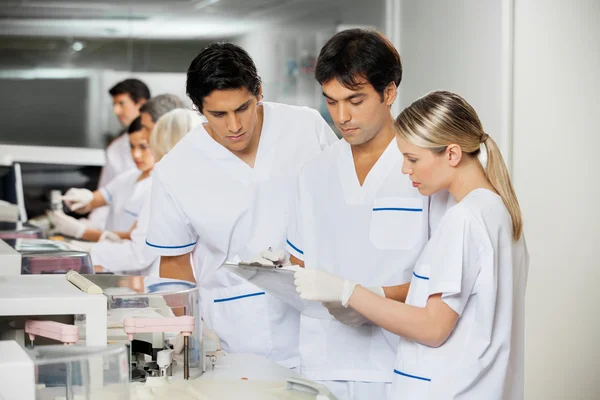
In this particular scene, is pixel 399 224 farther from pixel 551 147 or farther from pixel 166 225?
pixel 551 147

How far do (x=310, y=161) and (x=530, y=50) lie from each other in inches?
48.1

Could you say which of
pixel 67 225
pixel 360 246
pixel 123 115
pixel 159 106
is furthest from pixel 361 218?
pixel 123 115

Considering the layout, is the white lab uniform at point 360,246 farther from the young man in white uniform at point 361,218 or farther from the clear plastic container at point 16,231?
the clear plastic container at point 16,231

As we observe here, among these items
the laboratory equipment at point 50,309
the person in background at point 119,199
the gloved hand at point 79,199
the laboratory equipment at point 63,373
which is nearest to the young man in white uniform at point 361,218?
the laboratory equipment at point 50,309

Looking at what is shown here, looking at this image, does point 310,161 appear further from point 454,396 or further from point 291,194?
point 454,396

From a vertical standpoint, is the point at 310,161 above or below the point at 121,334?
above

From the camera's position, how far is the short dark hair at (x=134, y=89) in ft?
15.9

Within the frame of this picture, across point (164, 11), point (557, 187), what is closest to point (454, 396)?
point (557, 187)

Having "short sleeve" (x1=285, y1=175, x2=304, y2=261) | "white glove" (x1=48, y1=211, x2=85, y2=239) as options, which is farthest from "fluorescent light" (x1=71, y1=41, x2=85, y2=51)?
"short sleeve" (x1=285, y1=175, x2=304, y2=261)

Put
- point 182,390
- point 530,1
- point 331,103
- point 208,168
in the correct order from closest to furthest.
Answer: point 182,390
point 331,103
point 208,168
point 530,1

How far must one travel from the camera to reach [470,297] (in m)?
1.67

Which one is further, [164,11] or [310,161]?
[164,11]

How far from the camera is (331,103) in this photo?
6.44 ft

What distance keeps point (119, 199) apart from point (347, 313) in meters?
3.05
